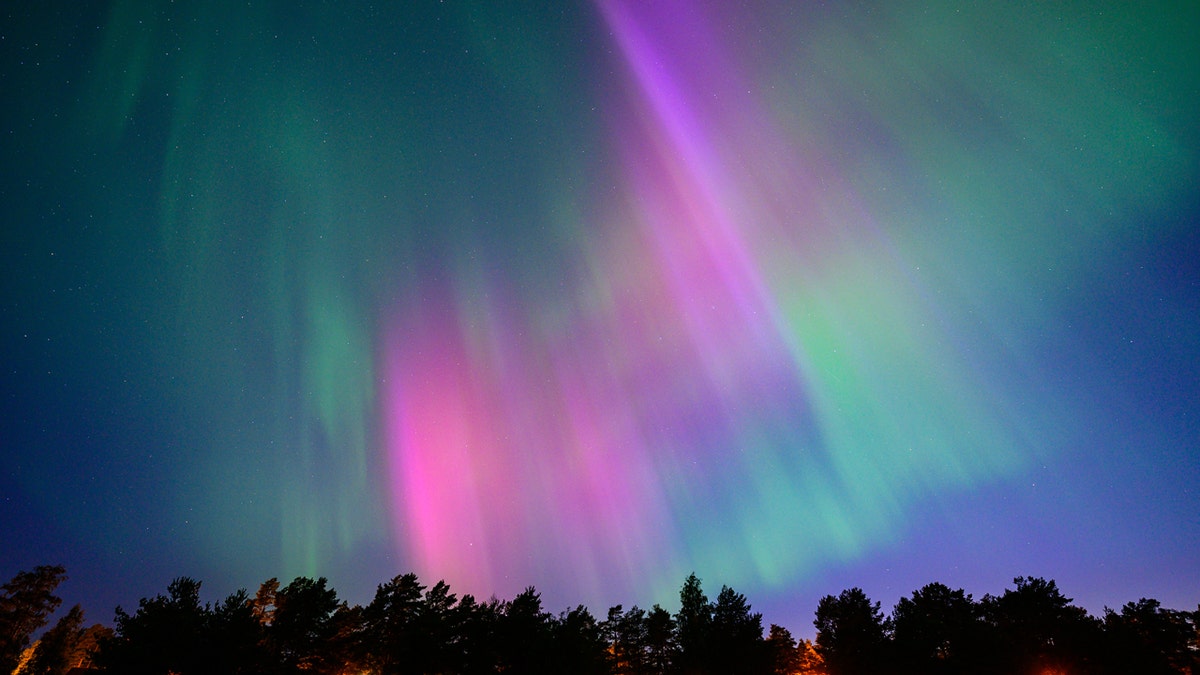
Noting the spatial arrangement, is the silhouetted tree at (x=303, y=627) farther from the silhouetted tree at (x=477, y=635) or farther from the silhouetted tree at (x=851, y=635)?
the silhouetted tree at (x=851, y=635)

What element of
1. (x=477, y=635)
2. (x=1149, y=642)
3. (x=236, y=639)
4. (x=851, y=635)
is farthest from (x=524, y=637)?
(x=1149, y=642)

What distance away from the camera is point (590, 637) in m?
47.1

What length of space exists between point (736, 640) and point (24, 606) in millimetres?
92194

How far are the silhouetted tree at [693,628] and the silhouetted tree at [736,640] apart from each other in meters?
0.91

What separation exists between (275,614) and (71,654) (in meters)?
82.1

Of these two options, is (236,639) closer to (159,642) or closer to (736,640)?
(159,642)

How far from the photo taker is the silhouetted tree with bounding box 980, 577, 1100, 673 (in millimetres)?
57781

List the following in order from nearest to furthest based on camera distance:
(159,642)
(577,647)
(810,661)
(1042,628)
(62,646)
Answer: (159,642) < (577,647) < (1042,628) < (810,661) < (62,646)

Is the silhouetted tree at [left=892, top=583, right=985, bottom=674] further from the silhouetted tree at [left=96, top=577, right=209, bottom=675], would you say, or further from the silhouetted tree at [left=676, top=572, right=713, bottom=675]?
the silhouetted tree at [left=96, top=577, right=209, bottom=675]

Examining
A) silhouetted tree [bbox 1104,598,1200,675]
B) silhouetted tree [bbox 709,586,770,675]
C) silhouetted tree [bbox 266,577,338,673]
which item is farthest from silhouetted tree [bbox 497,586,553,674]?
silhouetted tree [bbox 1104,598,1200,675]

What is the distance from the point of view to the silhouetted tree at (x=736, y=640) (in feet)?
173

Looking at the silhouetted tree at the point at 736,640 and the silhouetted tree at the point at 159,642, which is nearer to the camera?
the silhouetted tree at the point at 159,642

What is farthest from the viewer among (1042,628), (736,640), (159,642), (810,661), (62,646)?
(62,646)

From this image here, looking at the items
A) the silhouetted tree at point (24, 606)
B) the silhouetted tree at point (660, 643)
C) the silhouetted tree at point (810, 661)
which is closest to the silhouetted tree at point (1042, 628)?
the silhouetted tree at point (810, 661)
